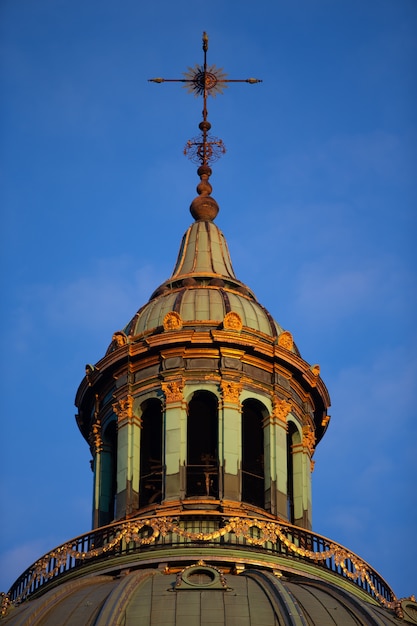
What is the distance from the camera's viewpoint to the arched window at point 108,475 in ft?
210

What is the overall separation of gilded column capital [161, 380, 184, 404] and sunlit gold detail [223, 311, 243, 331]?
7.55ft

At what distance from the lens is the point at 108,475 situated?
64.8 meters

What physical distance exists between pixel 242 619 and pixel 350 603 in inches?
145

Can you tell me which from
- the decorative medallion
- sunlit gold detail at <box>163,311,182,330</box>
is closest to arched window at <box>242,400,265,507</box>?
sunlit gold detail at <box>163,311,182,330</box>

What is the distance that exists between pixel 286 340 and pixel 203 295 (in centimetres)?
306

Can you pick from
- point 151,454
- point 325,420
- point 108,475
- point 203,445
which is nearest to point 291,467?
point 203,445

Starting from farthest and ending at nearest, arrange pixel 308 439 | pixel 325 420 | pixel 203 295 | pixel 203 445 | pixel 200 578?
pixel 325 420, pixel 203 295, pixel 308 439, pixel 203 445, pixel 200 578

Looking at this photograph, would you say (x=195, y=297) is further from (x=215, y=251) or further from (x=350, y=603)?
(x=350, y=603)

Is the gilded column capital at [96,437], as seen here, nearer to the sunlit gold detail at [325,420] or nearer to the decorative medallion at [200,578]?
the sunlit gold detail at [325,420]

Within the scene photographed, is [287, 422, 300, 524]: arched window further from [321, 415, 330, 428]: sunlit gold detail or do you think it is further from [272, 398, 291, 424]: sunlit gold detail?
[321, 415, 330, 428]: sunlit gold detail

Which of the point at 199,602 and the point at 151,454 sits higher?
the point at 151,454

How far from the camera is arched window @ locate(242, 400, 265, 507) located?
63438 mm

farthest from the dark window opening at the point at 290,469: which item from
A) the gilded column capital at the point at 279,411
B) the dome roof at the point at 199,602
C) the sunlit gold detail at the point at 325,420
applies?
the dome roof at the point at 199,602

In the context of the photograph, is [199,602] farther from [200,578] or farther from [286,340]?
[286,340]
